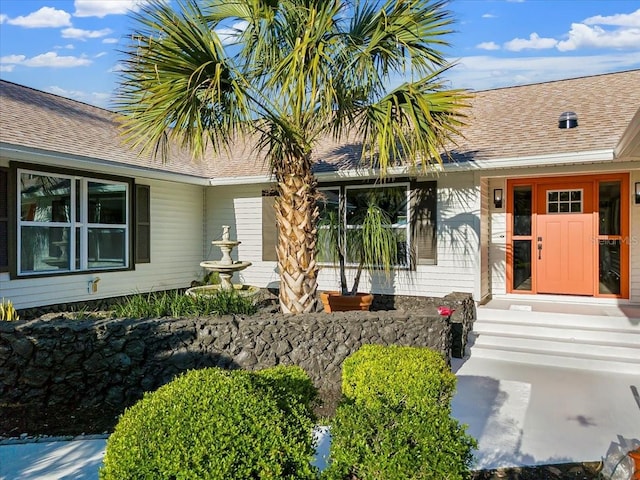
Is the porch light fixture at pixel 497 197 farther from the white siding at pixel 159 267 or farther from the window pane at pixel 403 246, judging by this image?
the white siding at pixel 159 267

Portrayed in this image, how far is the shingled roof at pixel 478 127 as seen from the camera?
7.63 metres

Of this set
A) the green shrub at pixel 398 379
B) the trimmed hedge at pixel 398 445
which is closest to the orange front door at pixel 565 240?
the green shrub at pixel 398 379

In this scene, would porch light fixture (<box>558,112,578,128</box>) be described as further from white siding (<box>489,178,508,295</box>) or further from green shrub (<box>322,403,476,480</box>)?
green shrub (<box>322,403,476,480</box>)

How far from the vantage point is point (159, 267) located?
32.7 feet

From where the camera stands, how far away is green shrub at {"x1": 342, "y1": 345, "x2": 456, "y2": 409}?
3.18m

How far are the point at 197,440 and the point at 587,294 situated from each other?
8015mm

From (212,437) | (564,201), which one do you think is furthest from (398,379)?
(564,201)

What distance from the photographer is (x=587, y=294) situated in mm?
8195

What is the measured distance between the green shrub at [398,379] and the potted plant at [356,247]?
4.48 metres

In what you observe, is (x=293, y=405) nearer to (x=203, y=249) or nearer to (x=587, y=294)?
(x=587, y=294)

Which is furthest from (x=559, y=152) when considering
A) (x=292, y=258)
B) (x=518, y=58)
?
(x=518, y=58)

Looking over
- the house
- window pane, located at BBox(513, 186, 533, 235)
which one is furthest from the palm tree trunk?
window pane, located at BBox(513, 186, 533, 235)

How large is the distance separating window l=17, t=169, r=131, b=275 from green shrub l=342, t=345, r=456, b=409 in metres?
6.34

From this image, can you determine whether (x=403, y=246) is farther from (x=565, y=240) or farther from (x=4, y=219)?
(x=4, y=219)
